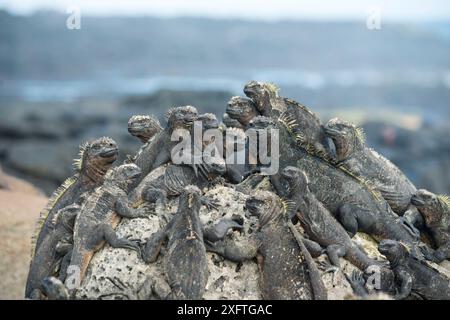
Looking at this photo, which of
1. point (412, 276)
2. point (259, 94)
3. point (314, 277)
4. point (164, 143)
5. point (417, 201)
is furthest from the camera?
point (259, 94)

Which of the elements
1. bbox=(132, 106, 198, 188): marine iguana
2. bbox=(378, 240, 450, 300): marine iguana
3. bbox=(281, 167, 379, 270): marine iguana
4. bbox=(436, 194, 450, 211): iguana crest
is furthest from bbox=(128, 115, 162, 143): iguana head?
bbox=(436, 194, 450, 211): iguana crest

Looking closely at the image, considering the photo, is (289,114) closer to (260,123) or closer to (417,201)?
(260,123)

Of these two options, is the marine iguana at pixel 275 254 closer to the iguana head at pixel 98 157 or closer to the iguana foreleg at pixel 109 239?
the iguana foreleg at pixel 109 239

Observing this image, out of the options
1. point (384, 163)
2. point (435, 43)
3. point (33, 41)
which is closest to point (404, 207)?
point (384, 163)

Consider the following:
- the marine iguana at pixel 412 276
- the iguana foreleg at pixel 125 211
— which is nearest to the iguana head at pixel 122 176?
the iguana foreleg at pixel 125 211

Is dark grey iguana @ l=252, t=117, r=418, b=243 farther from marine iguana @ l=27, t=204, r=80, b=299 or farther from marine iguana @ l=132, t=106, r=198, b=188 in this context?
marine iguana @ l=27, t=204, r=80, b=299

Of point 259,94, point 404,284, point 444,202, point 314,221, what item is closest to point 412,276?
point 404,284
